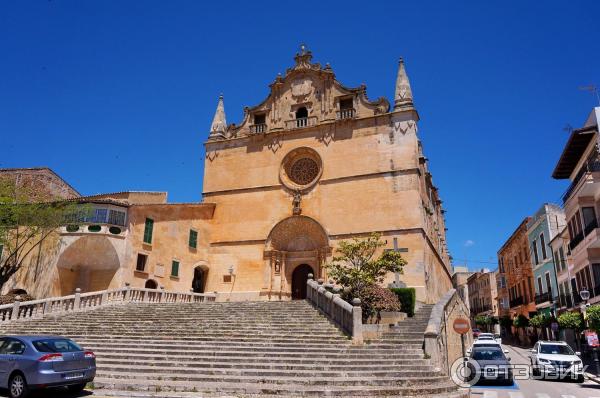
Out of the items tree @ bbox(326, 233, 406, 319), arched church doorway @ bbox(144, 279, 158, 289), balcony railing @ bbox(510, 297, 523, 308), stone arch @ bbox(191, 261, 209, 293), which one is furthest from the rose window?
balcony railing @ bbox(510, 297, 523, 308)

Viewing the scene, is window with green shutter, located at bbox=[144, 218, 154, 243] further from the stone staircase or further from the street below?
the street below

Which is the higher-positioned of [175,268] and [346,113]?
[346,113]

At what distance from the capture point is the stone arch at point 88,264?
23.0 meters

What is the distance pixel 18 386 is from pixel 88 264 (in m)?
15.2

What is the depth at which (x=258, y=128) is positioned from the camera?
29656 millimetres

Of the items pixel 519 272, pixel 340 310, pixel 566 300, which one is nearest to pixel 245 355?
pixel 340 310

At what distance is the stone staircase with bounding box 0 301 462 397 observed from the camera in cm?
1015

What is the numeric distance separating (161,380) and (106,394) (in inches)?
48.5

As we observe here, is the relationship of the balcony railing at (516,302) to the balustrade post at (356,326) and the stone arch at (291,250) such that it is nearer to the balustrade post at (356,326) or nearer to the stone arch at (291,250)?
the stone arch at (291,250)

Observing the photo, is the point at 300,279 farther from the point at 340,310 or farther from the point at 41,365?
the point at 41,365

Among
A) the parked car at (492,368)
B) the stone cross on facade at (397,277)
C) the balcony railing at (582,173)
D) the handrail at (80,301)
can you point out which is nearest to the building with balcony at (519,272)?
the balcony railing at (582,173)

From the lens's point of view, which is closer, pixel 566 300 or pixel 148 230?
pixel 148 230

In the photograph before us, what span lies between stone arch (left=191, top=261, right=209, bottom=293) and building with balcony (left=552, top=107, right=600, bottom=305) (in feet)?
67.9

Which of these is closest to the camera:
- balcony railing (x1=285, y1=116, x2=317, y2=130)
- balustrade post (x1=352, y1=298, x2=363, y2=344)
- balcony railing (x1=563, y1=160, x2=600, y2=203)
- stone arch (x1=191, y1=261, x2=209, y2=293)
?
balustrade post (x1=352, y1=298, x2=363, y2=344)
